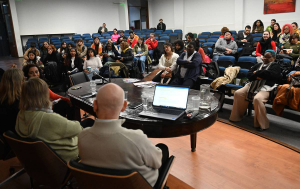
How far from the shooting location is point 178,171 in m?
2.40

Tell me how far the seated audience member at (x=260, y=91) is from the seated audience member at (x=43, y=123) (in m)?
2.57

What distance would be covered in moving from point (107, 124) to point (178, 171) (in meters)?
1.39

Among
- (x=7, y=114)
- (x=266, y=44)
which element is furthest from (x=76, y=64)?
(x=266, y=44)

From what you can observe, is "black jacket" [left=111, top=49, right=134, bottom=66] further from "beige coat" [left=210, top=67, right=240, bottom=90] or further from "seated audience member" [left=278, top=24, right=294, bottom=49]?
"seated audience member" [left=278, top=24, right=294, bottom=49]

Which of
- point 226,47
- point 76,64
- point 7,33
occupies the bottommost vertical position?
point 76,64

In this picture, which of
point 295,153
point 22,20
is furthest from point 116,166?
point 22,20

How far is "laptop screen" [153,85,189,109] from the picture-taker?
226 cm

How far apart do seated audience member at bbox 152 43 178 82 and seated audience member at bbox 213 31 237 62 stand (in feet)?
5.75

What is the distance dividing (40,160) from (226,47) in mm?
5352

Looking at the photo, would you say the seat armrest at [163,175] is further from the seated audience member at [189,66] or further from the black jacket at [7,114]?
the seated audience member at [189,66]

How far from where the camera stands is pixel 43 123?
172 centimetres

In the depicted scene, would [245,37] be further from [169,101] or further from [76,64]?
[169,101]

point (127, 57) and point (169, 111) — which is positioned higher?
point (127, 57)

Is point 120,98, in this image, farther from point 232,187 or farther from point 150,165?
point 232,187
